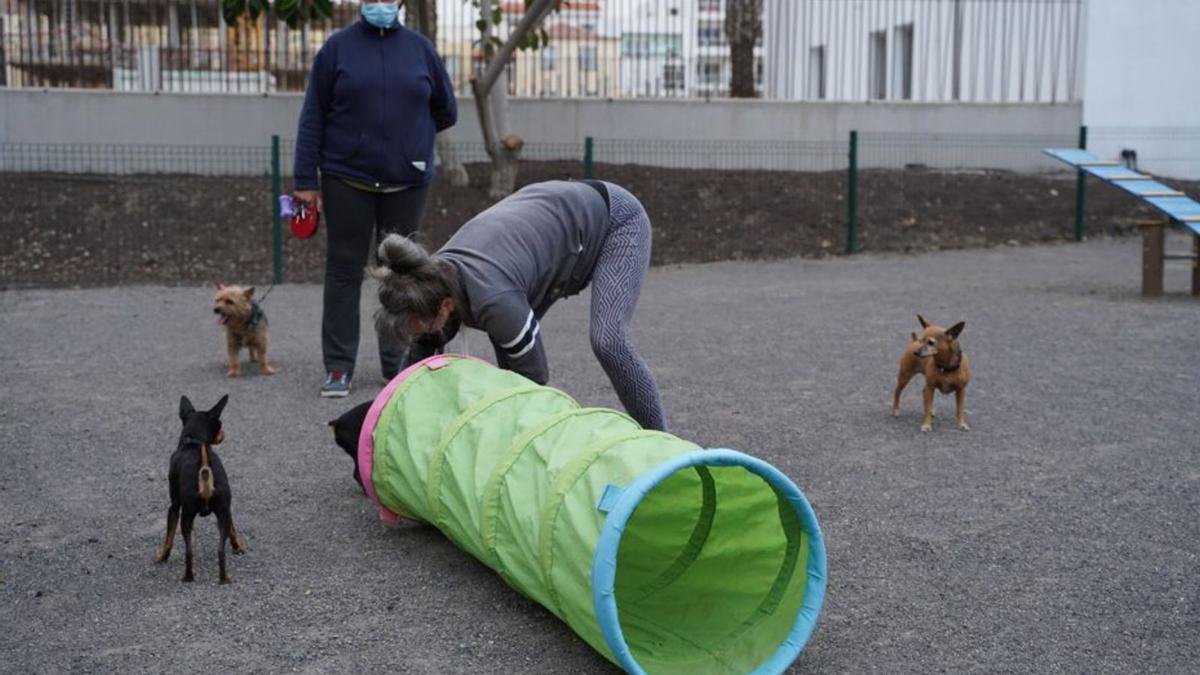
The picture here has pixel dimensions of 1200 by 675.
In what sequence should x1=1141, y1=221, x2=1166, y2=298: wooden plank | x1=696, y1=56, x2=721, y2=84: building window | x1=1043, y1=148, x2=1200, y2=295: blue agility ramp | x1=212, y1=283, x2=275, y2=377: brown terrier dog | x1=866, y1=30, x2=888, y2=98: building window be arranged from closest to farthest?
x1=212, y1=283, x2=275, y2=377: brown terrier dog < x1=1043, y1=148, x2=1200, y2=295: blue agility ramp < x1=1141, y1=221, x2=1166, y2=298: wooden plank < x1=696, y1=56, x2=721, y2=84: building window < x1=866, y1=30, x2=888, y2=98: building window

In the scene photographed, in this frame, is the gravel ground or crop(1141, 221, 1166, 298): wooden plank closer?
the gravel ground

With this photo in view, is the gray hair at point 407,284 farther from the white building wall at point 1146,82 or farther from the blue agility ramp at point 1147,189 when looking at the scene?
the white building wall at point 1146,82

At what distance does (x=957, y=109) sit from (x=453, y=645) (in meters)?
17.0

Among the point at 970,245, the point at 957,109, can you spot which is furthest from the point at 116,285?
the point at 957,109

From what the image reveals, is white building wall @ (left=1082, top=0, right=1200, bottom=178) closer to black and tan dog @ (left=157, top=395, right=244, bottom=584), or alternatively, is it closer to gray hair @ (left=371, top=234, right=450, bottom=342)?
gray hair @ (left=371, top=234, right=450, bottom=342)

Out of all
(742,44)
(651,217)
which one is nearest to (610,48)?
(742,44)

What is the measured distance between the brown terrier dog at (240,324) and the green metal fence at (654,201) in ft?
17.1

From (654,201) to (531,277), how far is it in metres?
11.4

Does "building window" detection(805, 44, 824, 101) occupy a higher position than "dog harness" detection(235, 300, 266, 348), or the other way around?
"building window" detection(805, 44, 824, 101)

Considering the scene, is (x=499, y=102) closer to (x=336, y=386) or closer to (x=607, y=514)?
(x=336, y=386)

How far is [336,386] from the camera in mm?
7242

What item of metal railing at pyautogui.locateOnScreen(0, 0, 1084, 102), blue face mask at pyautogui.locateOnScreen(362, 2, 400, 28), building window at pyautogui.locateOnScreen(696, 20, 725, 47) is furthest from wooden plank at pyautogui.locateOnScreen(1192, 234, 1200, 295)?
building window at pyautogui.locateOnScreen(696, 20, 725, 47)

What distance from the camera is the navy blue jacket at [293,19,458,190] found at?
6855 millimetres

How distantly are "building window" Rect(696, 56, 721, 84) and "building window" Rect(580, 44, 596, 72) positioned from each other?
1949 millimetres
